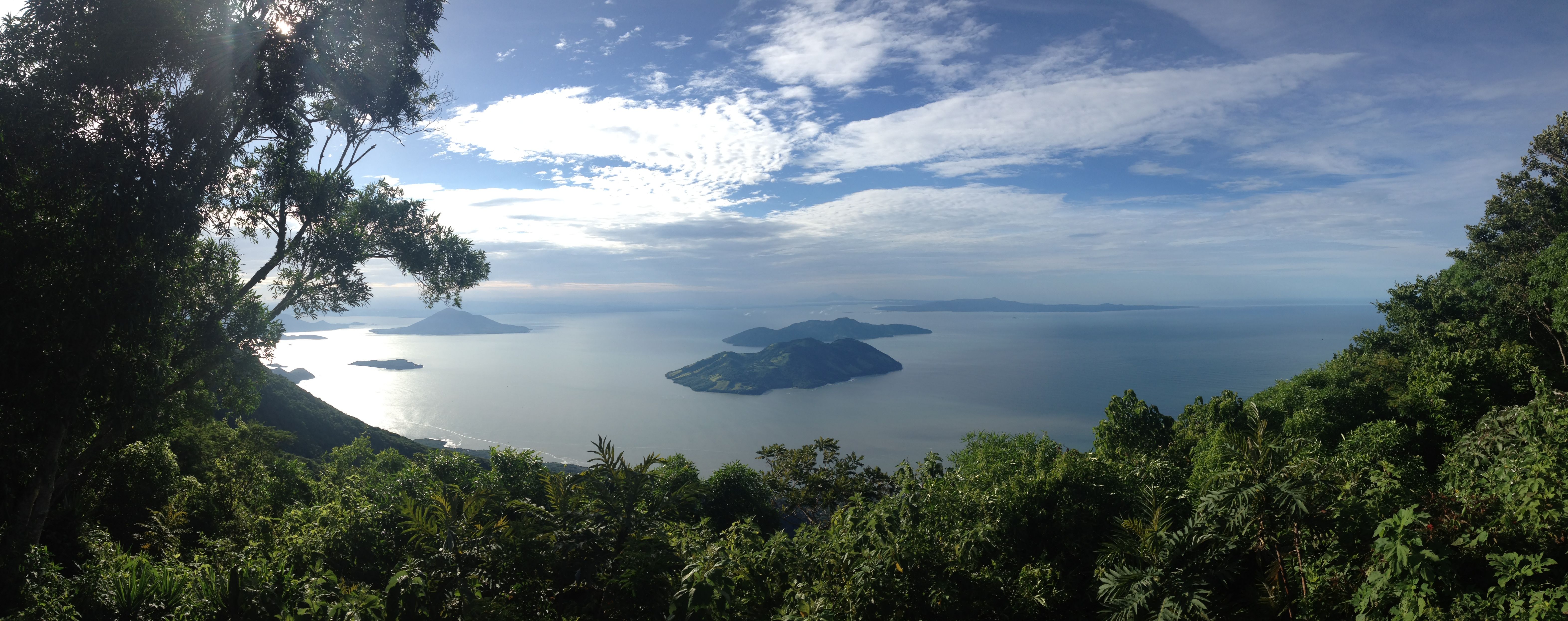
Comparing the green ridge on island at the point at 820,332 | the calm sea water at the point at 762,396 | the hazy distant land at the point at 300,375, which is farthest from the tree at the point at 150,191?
the green ridge on island at the point at 820,332

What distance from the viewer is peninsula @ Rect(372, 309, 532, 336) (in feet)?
513

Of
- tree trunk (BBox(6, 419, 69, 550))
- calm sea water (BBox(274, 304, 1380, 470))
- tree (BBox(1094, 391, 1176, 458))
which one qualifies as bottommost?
calm sea water (BBox(274, 304, 1380, 470))

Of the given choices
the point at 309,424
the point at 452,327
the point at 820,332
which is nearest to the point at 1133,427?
the point at 309,424

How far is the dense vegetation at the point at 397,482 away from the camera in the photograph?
3.31m

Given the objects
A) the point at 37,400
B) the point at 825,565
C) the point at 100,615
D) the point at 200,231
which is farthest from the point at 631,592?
the point at 200,231

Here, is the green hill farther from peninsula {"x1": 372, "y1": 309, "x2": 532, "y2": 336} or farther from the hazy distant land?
peninsula {"x1": 372, "y1": 309, "x2": 532, "y2": 336}

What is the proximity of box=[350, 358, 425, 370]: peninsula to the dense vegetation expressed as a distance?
3939 inches

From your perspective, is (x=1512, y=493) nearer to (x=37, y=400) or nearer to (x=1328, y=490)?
(x=1328, y=490)

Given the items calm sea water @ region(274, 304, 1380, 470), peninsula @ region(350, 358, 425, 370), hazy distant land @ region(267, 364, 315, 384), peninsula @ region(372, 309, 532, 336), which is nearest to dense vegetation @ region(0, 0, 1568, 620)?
calm sea water @ region(274, 304, 1380, 470)

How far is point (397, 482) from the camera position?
23.0ft

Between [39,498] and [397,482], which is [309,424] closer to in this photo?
[39,498]

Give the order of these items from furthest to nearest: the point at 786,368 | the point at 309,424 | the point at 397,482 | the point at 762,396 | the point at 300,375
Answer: the point at 786,368 < the point at 762,396 < the point at 300,375 < the point at 309,424 < the point at 397,482

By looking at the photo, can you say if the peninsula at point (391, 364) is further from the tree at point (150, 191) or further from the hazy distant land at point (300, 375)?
the tree at point (150, 191)

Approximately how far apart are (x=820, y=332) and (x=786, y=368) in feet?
205
